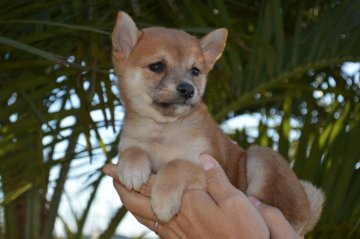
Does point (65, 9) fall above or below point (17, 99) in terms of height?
above

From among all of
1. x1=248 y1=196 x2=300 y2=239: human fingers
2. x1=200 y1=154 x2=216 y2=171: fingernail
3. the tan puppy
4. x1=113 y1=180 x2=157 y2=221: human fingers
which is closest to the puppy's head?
the tan puppy

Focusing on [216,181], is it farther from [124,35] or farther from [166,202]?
[124,35]

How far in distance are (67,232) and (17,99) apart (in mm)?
975

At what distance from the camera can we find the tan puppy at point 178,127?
3270 millimetres

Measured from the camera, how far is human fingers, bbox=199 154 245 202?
3.06m

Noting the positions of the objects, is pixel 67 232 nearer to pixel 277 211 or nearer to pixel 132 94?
pixel 132 94

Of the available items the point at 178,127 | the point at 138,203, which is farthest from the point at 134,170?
the point at 178,127

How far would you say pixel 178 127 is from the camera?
339 centimetres

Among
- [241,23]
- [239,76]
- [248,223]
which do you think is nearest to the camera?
[248,223]

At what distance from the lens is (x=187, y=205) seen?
118 inches

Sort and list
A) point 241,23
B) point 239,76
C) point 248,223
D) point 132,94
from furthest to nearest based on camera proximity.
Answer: point 241,23, point 239,76, point 132,94, point 248,223

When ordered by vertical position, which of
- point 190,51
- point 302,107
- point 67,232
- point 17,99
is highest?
point 190,51

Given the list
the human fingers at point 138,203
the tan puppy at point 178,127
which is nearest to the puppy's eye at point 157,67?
the tan puppy at point 178,127

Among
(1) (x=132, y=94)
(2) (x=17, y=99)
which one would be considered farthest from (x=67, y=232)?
(1) (x=132, y=94)
